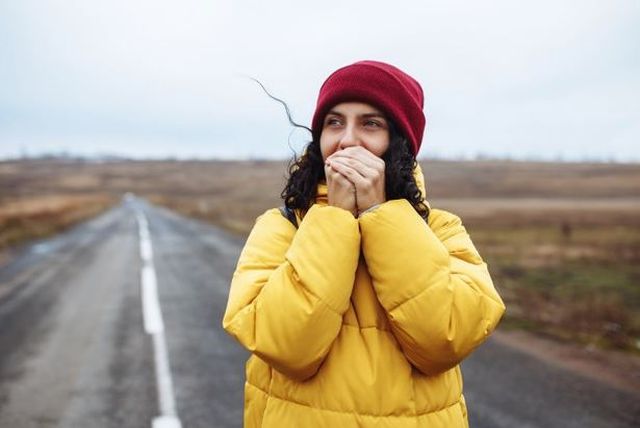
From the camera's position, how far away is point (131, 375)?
5273mm

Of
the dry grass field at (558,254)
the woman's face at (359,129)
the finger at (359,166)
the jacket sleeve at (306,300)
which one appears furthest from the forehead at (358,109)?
the dry grass field at (558,254)

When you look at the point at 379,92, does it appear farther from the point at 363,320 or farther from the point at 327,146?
the point at 363,320

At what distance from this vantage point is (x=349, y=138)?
166 centimetres

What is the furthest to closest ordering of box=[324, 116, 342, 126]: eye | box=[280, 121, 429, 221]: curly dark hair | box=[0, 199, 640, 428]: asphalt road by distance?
box=[0, 199, 640, 428]: asphalt road
box=[324, 116, 342, 126]: eye
box=[280, 121, 429, 221]: curly dark hair

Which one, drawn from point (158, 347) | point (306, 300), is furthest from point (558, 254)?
point (306, 300)

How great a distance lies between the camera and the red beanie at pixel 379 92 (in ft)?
5.52

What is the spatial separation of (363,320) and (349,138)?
1.88ft

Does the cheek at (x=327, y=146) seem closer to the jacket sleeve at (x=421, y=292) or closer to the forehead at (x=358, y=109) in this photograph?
the forehead at (x=358, y=109)

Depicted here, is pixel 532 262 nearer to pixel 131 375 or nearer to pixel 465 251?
pixel 131 375

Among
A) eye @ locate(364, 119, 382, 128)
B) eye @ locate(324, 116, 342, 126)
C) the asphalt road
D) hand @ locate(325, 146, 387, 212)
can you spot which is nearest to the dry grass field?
eye @ locate(324, 116, 342, 126)

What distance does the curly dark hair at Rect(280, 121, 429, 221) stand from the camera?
164cm

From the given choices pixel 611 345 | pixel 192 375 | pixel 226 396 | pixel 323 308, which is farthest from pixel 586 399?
pixel 323 308

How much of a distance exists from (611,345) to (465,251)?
576 centimetres

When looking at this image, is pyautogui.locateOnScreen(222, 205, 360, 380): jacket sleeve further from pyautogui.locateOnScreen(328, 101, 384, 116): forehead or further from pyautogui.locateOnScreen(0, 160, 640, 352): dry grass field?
pyautogui.locateOnScreen(0, 160, 640, 352): dry grass field
